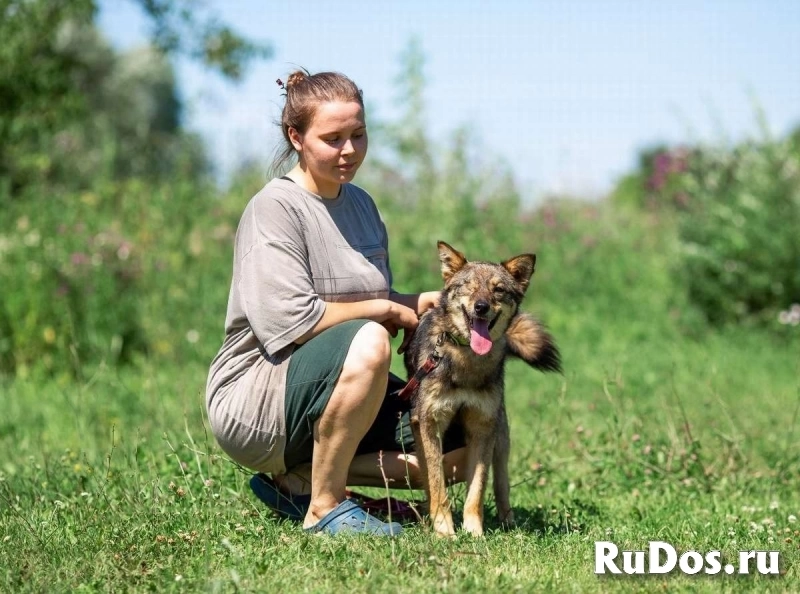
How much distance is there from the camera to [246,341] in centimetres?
409

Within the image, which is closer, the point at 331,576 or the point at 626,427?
the point at 331,576

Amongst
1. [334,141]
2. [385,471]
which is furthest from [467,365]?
[334,141]

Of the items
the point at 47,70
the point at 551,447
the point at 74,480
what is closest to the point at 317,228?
the point at 74,480

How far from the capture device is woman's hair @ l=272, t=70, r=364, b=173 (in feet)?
13.3

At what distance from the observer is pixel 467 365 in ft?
13.6

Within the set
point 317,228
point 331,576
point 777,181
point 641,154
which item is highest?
point 641,154

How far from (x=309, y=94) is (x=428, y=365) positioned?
1.19 meters

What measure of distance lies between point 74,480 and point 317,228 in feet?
5.94

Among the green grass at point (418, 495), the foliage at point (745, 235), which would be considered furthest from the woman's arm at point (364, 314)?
the foliage at point (745, 235)

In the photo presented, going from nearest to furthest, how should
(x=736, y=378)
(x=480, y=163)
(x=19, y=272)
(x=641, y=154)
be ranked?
(x=736, y=378) < (x=19, y=272) < (x=480, y=163) < (x=641, y=154)

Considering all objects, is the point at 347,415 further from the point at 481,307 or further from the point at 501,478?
the point at 501,478

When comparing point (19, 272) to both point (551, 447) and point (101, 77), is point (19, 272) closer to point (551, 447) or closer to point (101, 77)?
point (551, 447)

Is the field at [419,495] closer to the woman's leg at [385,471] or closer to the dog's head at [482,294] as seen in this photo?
the woman's leg at [385,471]

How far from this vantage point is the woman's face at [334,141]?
404 cm
